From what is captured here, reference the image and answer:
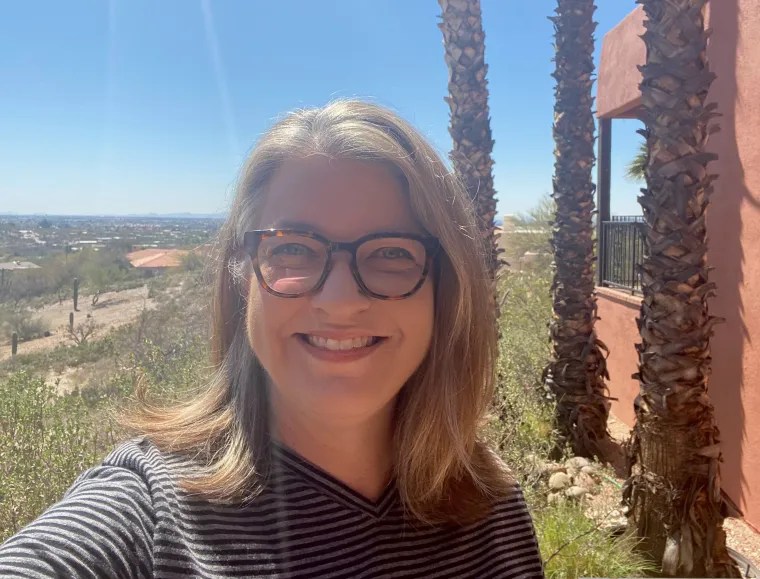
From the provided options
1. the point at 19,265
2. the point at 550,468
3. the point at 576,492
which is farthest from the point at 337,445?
the point at 19,265

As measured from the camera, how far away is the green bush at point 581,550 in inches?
139

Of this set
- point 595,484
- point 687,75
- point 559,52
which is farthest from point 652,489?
point 559,52

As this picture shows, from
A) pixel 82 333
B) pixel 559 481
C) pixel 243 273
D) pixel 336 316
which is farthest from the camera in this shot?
pixel 82 333

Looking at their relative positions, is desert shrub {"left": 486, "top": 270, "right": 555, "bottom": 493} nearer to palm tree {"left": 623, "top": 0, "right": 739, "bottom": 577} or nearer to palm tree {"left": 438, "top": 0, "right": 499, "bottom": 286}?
palm tree {"left": 623, "top": 0, "right": 739, "bottom": 577}

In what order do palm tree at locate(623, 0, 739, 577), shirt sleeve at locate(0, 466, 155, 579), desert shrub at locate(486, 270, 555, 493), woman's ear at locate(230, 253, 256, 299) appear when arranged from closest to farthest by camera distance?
shirt sleeve at locate(0, 466, 155, 579) → woman's ear at locate(230, 253, 256, 299) → palm tree at locate(623, 0, 739, 577) → desert shrub at locate(486, 270, 555, 493)

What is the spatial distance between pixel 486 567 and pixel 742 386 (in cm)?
444

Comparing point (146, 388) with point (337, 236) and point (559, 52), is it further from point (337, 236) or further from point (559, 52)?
point (559, 52)

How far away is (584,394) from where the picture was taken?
19.9ft

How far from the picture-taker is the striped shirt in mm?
976

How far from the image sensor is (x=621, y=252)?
7.78m

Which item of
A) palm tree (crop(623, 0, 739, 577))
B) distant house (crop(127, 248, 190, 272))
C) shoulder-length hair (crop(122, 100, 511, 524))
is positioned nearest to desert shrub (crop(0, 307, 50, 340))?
distant house (crop(127, 248, 190, 272))

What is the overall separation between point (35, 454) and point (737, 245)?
18.5 ft

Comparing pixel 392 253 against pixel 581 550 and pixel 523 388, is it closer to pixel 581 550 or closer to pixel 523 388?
pixel 581 550

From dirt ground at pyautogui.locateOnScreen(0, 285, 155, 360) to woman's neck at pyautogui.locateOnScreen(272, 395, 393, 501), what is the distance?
13.3 meters
